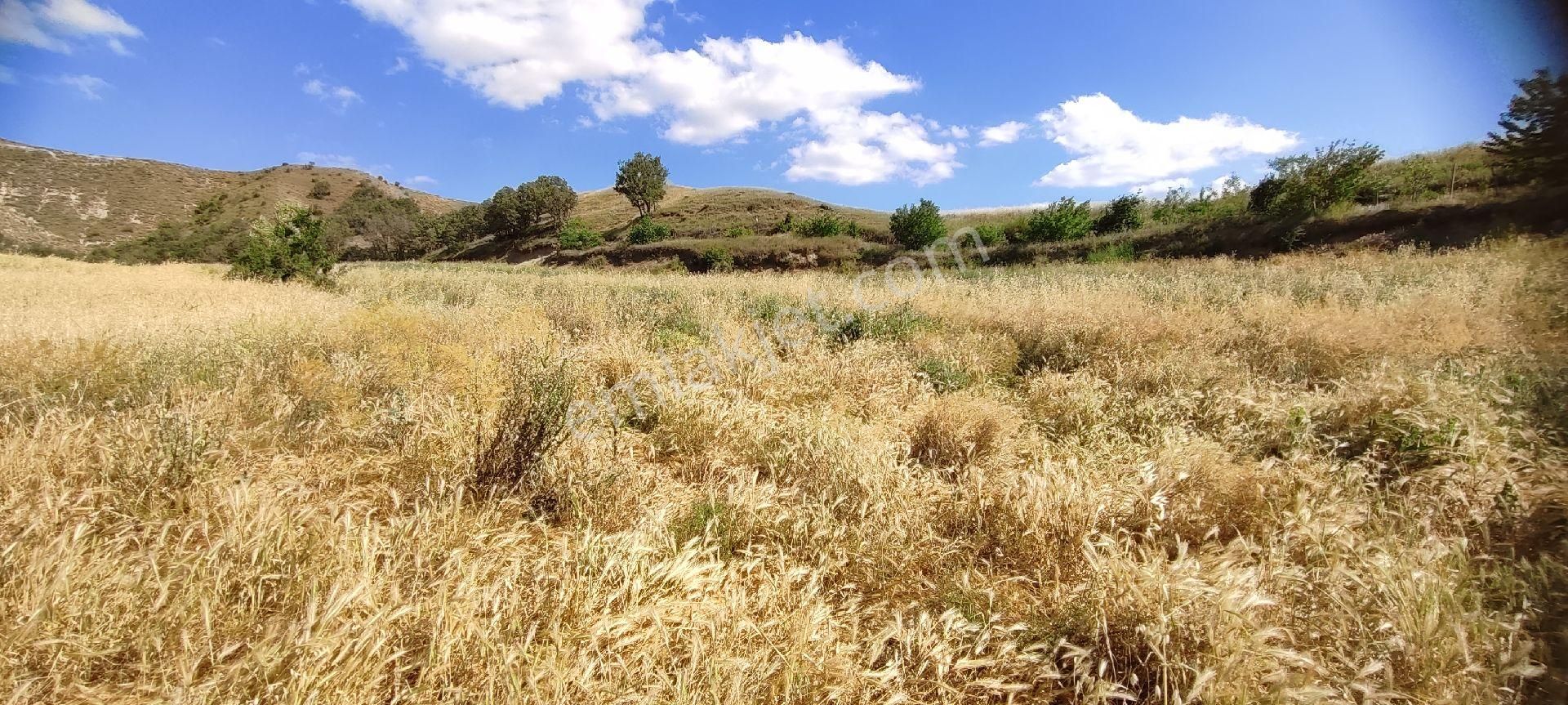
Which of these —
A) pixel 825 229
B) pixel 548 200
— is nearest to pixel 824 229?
pixel 825 229

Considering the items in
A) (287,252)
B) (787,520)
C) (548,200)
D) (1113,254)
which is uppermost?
(548,200)

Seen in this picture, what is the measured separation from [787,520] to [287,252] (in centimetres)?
1828

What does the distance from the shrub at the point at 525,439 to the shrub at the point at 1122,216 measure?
30.5 metres

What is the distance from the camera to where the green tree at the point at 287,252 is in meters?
13.8

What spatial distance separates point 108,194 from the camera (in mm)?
47875

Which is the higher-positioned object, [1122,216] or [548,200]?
[548,200]

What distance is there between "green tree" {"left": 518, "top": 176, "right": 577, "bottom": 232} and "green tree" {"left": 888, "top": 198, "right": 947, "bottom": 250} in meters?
37.0

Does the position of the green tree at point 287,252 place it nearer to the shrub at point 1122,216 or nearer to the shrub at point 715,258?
the shrub at point 715,258

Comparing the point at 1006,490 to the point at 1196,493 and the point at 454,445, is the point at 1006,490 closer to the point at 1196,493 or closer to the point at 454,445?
the point at 1196,493

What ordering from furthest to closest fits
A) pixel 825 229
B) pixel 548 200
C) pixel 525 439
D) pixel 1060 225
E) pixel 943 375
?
1. pixel 548 200
2. pixel 825 229
3. pixel 1060 225
4. pixel 943 375
5. pixel 525 439

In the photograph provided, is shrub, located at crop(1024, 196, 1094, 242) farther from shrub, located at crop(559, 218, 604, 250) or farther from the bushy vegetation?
shrub, located at crop(559, 218, 604, 250)

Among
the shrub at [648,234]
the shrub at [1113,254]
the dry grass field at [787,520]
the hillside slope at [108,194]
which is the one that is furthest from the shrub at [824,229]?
the hillside slope at [108,194]

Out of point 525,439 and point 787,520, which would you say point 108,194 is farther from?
point 787,520

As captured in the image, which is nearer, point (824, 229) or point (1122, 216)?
point (1122, 216)
